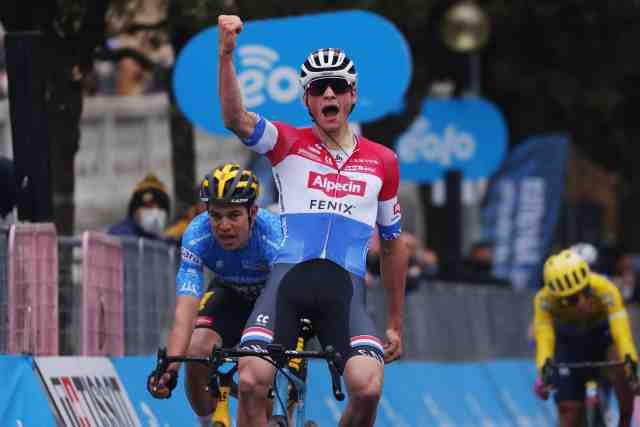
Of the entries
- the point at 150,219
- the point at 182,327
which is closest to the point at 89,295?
the point at 182,327

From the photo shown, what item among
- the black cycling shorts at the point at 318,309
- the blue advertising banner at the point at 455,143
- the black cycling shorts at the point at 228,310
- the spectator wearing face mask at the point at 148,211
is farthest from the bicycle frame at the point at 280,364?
the blue advertising banner at the point at 455,143

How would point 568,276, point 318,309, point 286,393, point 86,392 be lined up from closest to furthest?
point 318,309
point 286,393
point 86,392
point 568,276

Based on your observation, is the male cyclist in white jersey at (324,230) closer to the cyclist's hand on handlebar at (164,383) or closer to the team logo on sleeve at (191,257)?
the cyclist's hand on handlebar at (164,383)

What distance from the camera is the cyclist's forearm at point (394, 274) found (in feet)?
32.8

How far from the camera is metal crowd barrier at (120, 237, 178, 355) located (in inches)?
518

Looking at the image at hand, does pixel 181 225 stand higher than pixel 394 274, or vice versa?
pixel 394 274

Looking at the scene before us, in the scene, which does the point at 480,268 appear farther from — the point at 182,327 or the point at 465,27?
the point at 182,327

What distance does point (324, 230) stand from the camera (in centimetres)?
940

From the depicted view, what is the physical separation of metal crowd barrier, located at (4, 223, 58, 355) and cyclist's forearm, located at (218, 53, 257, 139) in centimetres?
248

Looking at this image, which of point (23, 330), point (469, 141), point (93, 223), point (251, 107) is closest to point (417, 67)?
point (469, 141)

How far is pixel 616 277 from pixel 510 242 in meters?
2.05

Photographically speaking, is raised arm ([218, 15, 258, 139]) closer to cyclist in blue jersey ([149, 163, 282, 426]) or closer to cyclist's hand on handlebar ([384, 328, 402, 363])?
cyclist in blue jersey ([149, 163, 282, 426])

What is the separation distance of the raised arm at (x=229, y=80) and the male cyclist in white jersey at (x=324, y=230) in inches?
0.5

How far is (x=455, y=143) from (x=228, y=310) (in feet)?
43.3
